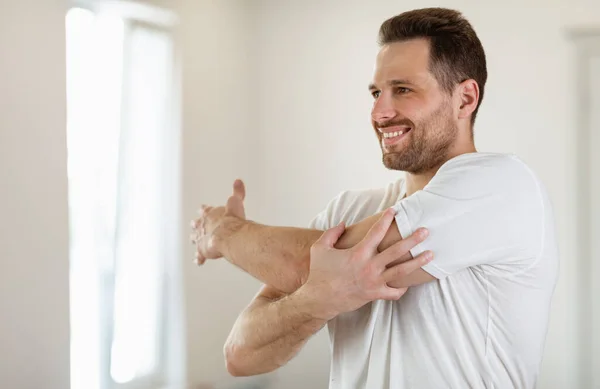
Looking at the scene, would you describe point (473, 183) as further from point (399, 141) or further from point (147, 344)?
point (147, 344)

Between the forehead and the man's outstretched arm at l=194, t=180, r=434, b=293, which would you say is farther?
the forehead

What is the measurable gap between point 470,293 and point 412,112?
43 centimetres

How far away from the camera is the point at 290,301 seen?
1451mm

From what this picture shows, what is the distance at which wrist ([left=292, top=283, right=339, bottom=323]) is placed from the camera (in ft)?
4.48

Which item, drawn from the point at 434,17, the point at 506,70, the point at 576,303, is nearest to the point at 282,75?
the point at 506,70

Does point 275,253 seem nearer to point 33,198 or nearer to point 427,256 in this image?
point 427,256

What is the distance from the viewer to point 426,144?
1.55 m

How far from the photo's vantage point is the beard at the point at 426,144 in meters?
1.55

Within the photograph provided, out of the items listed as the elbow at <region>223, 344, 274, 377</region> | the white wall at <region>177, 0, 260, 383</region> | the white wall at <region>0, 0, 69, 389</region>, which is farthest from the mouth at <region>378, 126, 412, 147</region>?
the white wall at <region>177, 0, 260, 383</region>

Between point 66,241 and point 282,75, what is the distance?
5.35ft

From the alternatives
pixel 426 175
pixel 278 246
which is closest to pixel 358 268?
pixel 278 246

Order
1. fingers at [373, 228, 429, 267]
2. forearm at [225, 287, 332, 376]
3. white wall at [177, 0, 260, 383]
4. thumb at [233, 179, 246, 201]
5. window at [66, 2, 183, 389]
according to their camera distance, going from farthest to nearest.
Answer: white wall at [177, 0, 260, 383] < window at [66, 2, 183, 389] < thumb at [233, 179, 246, 201] < forearm at [225, 287, 332, 376] < fingers at [373, 228, 429, 267]

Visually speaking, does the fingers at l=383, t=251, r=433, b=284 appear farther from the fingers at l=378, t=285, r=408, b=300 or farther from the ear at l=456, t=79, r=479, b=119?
the ear at l=456, t=79, r=479, b=119

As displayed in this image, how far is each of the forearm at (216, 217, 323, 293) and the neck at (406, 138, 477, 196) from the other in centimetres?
30
